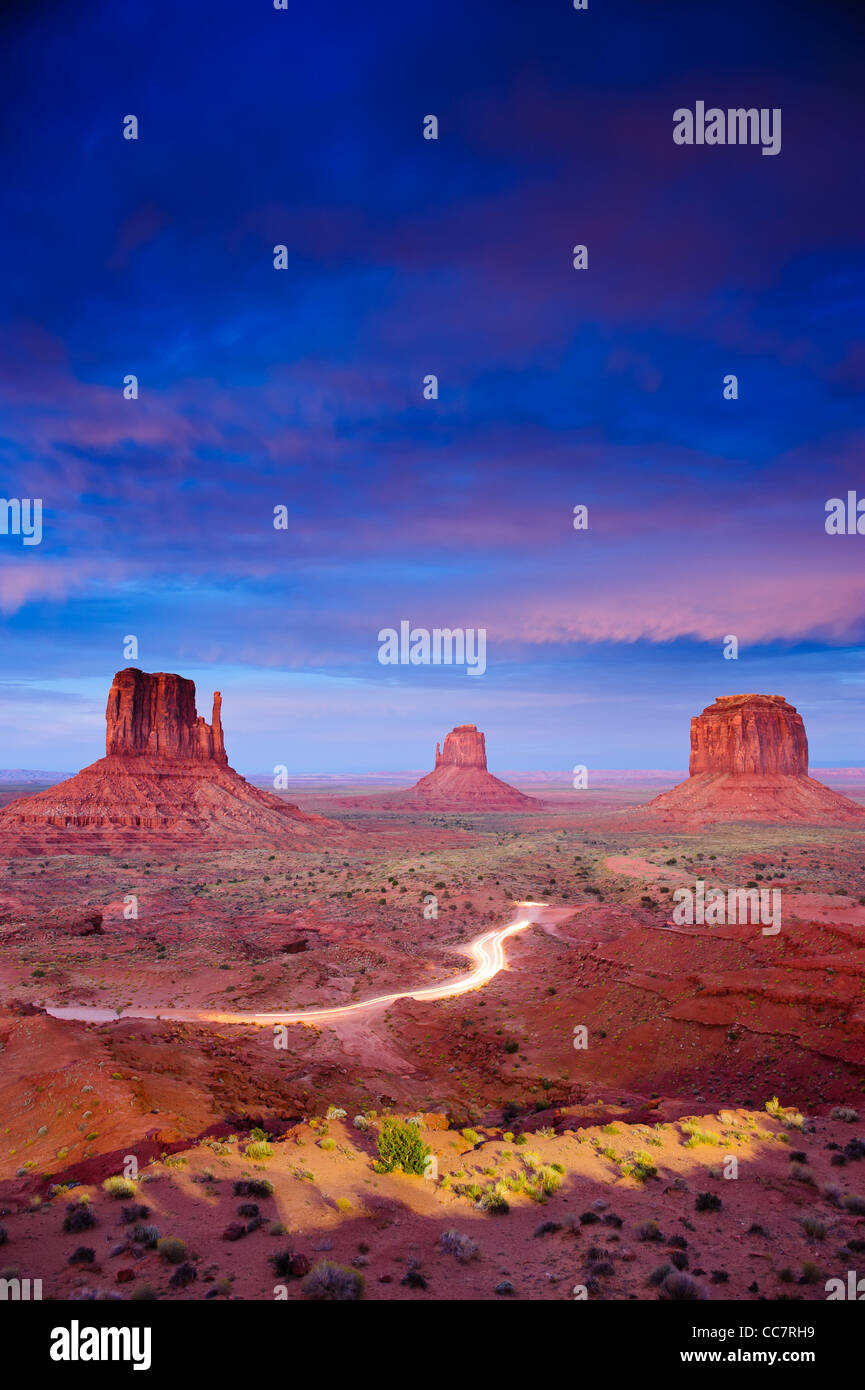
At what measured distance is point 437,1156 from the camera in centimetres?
1598

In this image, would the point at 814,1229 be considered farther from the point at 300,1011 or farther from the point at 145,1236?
the point at 300,1011

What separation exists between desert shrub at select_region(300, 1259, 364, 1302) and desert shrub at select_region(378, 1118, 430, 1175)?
548 centimetres

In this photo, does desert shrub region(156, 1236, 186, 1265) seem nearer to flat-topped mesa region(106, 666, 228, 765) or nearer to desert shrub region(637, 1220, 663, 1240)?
desert shrub region(637, 1220, 663, 1240)

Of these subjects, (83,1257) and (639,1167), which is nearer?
(83,1257)

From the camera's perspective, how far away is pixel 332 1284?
9.30m

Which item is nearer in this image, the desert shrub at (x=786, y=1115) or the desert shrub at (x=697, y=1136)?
the desert shrub at (x=697, y=1136)

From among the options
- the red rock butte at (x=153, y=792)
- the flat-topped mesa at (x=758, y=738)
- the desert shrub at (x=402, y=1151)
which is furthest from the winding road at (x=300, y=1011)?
the flat-topped mesa at (x=758, y=738)

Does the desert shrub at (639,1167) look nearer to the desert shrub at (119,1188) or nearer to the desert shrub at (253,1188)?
the desert shrub at (253,1188)

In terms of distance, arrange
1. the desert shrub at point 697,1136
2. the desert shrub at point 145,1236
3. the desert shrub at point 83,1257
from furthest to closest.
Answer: the desert shrub at point 697,1136, the desert shrub at point 145,1236, the desert shrub at point 83,1257

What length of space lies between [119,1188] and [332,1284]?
18.3ft

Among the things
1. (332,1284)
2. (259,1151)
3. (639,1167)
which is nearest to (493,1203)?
(639,1167)

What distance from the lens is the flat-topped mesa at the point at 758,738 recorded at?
13875 centimetres

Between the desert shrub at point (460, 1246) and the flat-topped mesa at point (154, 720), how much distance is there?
105 meters

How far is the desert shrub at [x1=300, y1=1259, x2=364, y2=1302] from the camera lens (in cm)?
916
